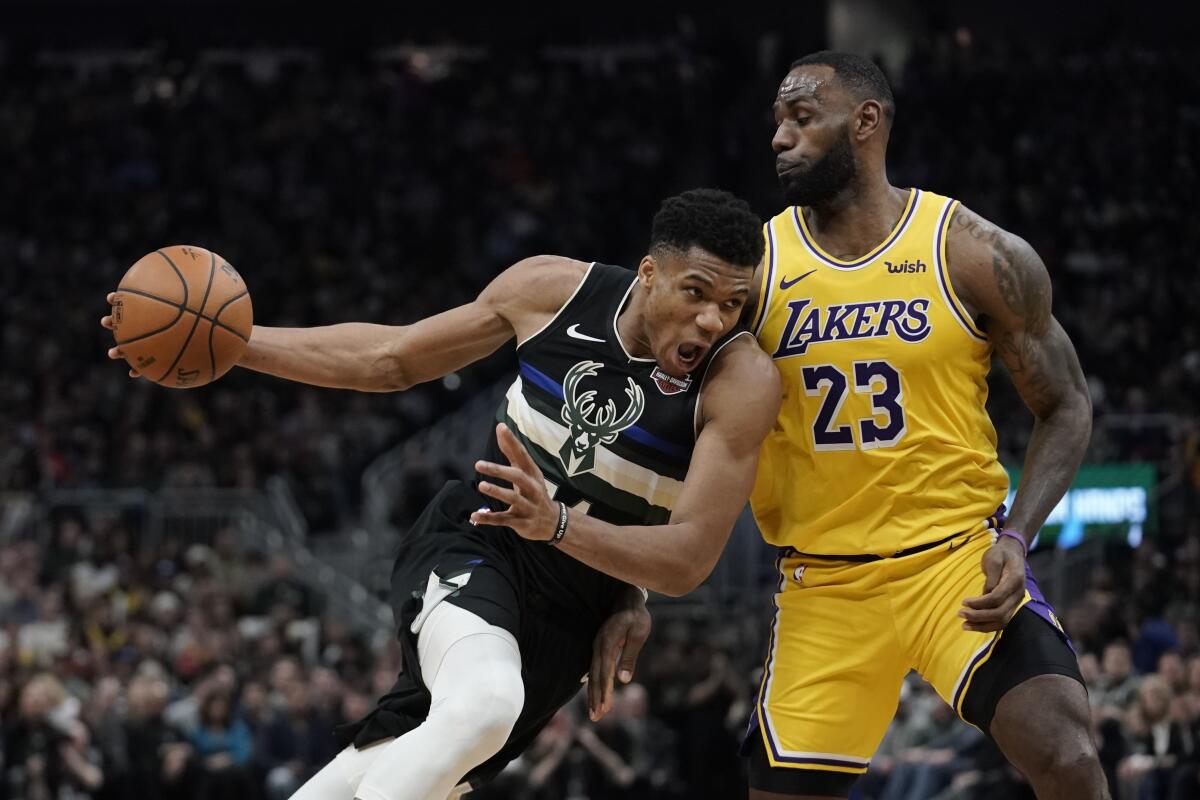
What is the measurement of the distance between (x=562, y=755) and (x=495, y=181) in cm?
1177

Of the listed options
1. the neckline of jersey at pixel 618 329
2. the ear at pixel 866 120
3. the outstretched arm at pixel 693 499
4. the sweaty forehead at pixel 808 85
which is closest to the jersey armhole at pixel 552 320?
the neckline of jersey at pixel 618 329

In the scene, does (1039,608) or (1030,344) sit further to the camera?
(1030,344)

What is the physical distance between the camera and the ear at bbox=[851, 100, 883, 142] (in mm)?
5398

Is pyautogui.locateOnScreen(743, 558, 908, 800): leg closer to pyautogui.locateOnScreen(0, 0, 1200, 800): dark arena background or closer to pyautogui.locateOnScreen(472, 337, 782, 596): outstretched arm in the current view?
pyautogui.locateOnScreen(472, 337, 782, 596): outstretched arm

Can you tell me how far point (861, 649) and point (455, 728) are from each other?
1392mm

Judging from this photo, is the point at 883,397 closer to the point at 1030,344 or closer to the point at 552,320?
the point at 1030,344

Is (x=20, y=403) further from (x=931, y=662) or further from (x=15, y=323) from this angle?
(x=931, y=662)

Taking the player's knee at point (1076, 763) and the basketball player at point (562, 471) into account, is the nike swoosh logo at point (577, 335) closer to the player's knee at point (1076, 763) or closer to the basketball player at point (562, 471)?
the basketball player at point (562, 471)

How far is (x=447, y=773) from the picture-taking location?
470 centimetres

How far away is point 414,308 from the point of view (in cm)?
2127

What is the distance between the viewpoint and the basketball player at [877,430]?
5191 millimetres

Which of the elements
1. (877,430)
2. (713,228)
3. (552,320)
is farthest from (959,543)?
(552,320)

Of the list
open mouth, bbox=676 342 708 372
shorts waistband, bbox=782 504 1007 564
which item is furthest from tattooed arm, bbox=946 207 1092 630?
open mouth, bbox=676 342 708 372

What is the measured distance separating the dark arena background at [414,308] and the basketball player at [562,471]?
313 inches
